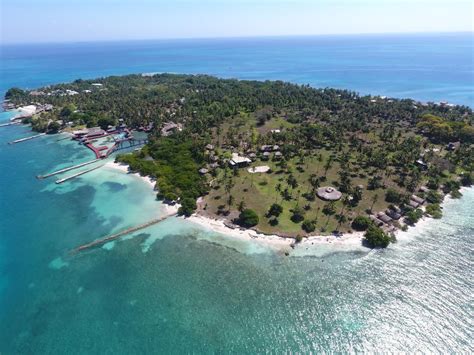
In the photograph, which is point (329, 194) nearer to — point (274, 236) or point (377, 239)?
point (377, 239)

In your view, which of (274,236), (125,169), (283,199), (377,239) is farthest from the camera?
(125,169)

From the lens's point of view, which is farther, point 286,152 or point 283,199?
point 286,152

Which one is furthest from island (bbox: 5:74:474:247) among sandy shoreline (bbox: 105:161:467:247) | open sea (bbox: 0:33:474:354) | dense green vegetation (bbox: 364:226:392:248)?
open sea (bbox: 0:33:474:354)

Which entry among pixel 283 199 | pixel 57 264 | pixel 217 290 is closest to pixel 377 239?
pixel 283 199

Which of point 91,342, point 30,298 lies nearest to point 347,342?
point 91,342

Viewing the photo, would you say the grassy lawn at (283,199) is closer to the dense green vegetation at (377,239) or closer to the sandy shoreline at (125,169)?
the dense green vegetation at (377,239)

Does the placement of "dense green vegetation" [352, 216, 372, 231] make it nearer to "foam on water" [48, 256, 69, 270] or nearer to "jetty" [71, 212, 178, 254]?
"jetty" [71, 212, 178, 254]

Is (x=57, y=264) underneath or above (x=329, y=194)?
underneath

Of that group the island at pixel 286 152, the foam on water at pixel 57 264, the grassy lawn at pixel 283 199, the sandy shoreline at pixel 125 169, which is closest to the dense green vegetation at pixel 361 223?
the island at pixel 286 152

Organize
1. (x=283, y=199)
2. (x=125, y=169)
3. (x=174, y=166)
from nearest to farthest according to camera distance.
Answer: (x=283, y=199) → (x=174, y=166) → (x=125, y=169)
